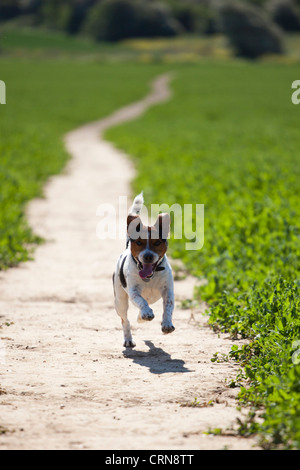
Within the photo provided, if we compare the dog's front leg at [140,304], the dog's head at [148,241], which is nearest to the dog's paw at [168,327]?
the dog's front leg at [140,304]

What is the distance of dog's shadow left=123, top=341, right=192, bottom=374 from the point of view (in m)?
5.71

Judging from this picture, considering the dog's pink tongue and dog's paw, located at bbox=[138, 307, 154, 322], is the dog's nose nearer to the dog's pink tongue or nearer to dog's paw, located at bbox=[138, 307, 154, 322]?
the dog's pink tongue

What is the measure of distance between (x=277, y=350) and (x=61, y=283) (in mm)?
4363

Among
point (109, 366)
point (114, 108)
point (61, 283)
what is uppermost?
point (109, 366)

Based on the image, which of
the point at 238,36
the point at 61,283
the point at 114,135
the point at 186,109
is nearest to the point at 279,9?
the point at 238,36

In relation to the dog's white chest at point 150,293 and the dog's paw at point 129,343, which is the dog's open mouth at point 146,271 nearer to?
the dog's white chest at point 150,293

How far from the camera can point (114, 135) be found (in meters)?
32.4

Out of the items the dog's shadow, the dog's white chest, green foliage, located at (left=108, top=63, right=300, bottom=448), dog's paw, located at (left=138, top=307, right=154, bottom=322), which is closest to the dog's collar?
the dog's white chest

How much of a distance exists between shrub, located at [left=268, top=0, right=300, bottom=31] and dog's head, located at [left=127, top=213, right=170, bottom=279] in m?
145

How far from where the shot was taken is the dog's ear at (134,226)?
564 cm

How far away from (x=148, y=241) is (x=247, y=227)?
19.6 feet

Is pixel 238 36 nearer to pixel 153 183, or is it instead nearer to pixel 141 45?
pixel 141 45
